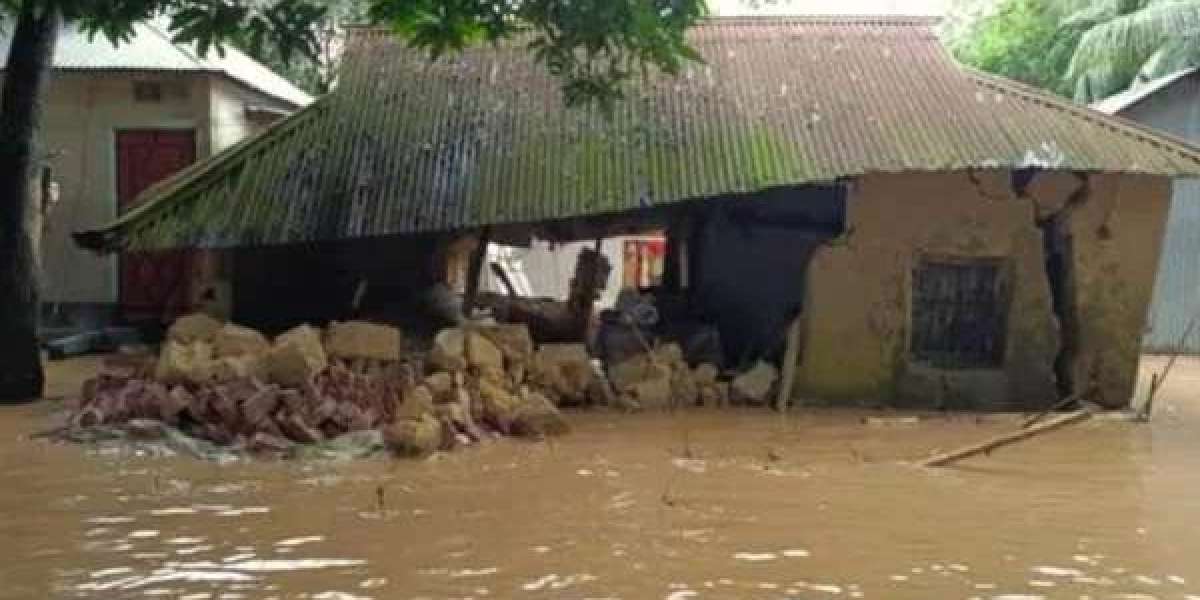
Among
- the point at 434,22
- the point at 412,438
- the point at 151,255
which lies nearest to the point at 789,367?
the point at 412,438

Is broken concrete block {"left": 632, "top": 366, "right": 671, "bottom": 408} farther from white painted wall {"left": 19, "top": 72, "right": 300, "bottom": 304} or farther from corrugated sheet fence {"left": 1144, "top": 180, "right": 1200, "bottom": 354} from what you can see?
corrugated sheet fence {"left": 1144, "top": 180, "right": 1200, "bottom": 354}

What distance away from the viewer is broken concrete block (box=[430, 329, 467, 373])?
11.8m

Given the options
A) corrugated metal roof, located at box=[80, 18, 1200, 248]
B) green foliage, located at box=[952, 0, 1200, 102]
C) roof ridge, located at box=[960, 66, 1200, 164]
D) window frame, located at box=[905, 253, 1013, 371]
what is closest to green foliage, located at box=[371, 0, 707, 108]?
corrugated metal roof, located at box=[80, 18, 1200, 248]

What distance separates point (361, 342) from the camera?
11.8m

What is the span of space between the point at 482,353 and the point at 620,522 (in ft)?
14.7

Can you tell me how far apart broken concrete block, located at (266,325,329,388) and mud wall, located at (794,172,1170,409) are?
→ 5.01 meters

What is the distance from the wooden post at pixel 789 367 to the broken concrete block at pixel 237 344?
5.00 m

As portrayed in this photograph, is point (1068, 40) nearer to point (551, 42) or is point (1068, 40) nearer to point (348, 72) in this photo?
point (348, 72)

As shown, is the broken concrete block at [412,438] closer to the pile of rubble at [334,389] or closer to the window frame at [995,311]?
the pile of rubble at [334,389]

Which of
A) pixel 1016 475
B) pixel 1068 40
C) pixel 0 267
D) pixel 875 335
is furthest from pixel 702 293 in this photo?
pixel 1068 40

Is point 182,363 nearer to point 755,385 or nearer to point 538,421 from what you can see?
point 538,421

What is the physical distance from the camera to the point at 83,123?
17.0m

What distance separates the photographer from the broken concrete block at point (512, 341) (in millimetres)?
12656

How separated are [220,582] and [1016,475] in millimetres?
5926
